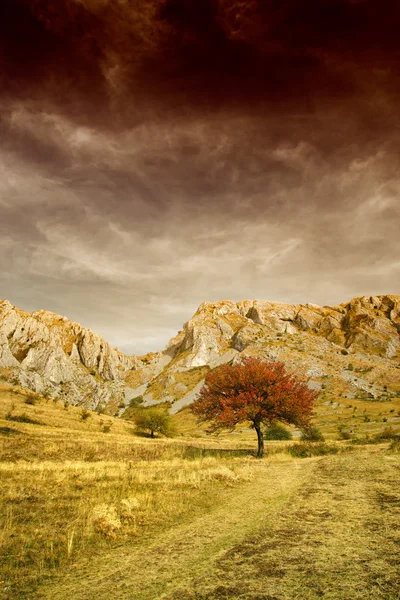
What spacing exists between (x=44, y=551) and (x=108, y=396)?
196 metres

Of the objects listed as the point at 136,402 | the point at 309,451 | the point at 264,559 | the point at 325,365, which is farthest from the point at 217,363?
the point at 264,559

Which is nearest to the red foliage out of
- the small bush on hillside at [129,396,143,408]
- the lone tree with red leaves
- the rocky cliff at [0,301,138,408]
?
the lone tree with red leaves

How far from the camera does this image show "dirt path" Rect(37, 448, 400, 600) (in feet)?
14.0

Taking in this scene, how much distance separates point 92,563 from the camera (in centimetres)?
605

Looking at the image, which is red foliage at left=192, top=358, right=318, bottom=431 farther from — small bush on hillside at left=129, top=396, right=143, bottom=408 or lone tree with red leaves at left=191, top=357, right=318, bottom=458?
small bush on hillside at left=129, top=396, right=143, bottom=408

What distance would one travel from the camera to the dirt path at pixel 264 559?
4.26m

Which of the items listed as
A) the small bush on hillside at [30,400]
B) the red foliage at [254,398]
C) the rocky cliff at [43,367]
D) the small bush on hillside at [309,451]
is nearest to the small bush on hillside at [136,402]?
the rocky cliff at [43,367]

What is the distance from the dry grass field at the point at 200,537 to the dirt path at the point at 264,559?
0.09ft

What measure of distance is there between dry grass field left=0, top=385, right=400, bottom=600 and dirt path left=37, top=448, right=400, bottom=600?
28 millimetres

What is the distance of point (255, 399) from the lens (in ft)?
92.8

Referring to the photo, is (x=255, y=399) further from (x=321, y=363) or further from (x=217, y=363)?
(x=217, y=363)

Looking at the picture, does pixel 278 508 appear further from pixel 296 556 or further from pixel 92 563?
pixel 92 563

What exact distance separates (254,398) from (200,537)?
71.8 ft

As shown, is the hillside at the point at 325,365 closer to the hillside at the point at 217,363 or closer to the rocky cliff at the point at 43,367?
the hillside at the point at 217,363
